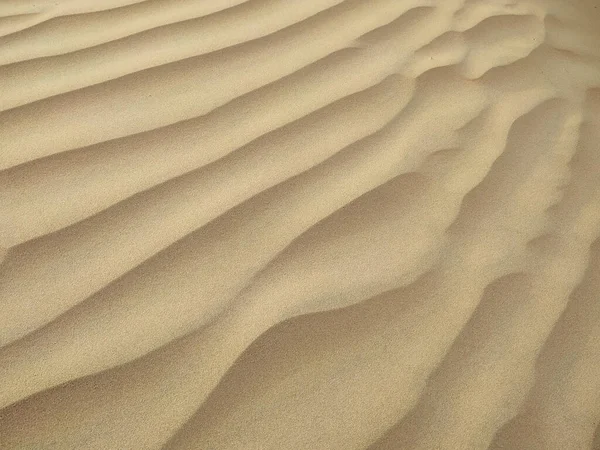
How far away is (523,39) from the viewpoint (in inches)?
76.5

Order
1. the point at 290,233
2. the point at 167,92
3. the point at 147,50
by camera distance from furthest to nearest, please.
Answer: the point at 147,50, the point at 167,92, the point at 290,233

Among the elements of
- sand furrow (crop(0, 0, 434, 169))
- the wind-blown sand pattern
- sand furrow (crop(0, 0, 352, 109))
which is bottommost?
the wind-blown sand pattern

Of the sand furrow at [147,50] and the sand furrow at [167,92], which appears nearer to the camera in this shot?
the sand furrow at [167,92]

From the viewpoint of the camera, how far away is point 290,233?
1285 millimetres

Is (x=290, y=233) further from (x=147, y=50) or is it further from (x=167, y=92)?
(x=147, y=50)

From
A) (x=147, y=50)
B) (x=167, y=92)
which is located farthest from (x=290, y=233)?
(x=147, y=50)

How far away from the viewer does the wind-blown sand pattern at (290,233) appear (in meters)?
1.03

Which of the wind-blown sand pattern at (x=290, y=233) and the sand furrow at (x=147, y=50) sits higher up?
the sand furrow at (x=147, y=50)

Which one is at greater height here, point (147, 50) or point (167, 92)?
point (147, 50)

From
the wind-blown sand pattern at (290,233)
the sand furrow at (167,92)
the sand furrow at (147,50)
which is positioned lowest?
the wind-blown sand pattern at (290,233)

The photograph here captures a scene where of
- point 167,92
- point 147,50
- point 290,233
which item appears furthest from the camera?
point 147,50

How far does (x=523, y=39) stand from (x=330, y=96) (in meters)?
0.72

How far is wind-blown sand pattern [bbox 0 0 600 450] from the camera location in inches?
40.6

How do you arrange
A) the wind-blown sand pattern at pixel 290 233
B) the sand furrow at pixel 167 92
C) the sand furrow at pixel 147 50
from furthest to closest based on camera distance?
the sand furrow at pixel 147 50
the sand furrow at pixel 167 92
the wind-blown sand pattern at pixel 290 233
